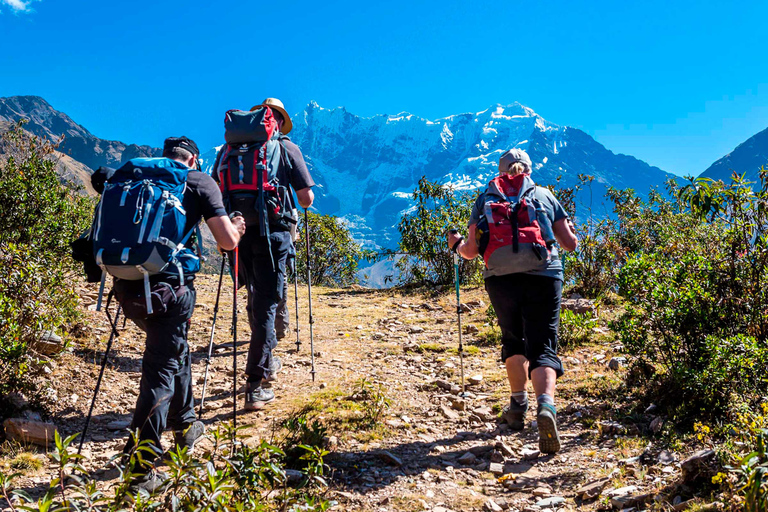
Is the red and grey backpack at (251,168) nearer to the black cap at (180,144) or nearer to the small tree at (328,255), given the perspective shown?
the black cap at (180,144)

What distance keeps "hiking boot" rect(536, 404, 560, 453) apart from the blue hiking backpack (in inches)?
117

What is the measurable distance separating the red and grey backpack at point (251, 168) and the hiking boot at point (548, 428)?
9.89 ft

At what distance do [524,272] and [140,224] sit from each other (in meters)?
3.02

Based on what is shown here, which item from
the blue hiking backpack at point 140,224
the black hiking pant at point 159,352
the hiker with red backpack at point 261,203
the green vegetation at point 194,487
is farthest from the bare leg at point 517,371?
the blue hiking backpack at point 140,224

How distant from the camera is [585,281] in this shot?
10180 mm

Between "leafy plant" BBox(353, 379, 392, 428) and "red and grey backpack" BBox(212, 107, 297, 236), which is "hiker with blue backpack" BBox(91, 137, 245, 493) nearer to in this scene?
"red and grey backpack" BBox(212, 107, 297, 236)

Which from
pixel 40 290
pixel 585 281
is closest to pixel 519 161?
pixel 40 290

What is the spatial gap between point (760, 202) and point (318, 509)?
187 inches

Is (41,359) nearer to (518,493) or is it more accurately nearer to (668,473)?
(518,493)

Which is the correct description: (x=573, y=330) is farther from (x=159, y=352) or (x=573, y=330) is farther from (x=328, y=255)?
(x=328, y=255)

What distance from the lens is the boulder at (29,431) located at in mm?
4152

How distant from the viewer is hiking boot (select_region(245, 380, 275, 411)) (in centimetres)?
510

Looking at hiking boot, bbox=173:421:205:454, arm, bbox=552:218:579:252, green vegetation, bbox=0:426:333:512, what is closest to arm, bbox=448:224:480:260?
arm, bbox=552:218:579:252

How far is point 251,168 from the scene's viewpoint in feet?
16.5
